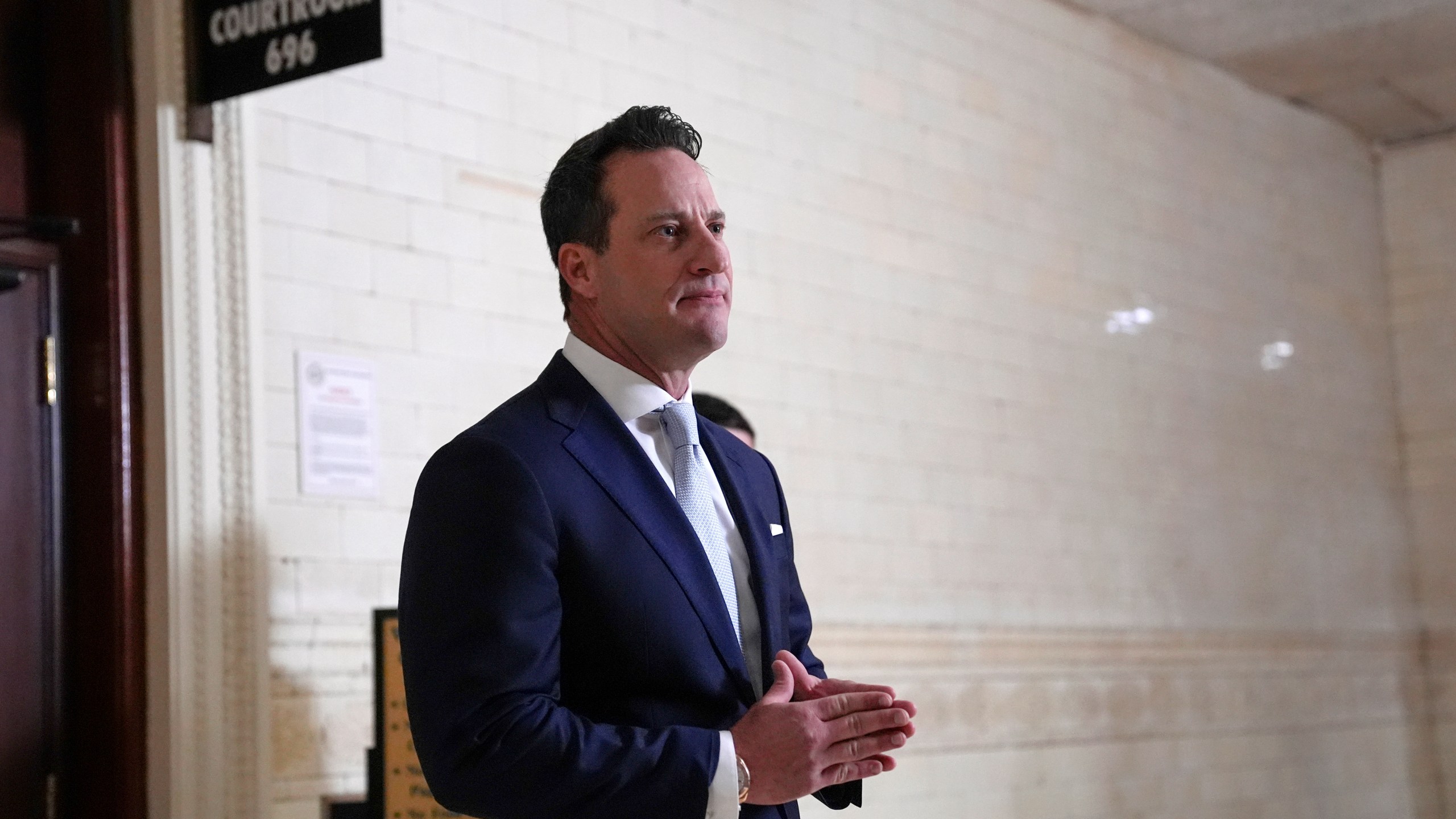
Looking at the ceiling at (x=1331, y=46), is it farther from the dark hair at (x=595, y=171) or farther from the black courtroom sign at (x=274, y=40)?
the dark hair at (x=595, y=171)

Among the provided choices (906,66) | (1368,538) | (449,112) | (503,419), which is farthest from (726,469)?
(1368,538)

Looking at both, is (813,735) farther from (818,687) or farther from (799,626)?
(799,626)

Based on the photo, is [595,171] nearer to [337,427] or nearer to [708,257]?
[708,257]

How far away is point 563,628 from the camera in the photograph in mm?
1806

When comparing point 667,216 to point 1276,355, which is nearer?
point 667,216

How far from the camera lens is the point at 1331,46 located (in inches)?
293

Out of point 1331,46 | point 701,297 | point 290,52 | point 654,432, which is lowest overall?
point 654,432

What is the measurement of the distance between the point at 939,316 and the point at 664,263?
4.05 metres

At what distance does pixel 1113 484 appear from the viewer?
265 inches

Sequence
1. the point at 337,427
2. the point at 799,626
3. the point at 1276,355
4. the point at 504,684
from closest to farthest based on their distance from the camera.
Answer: the point at 504,684 → the point at 799,626 → the point at 337,427 → the point at 1276,355

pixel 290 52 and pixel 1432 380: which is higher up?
pixel 290 52

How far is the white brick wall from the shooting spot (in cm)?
399

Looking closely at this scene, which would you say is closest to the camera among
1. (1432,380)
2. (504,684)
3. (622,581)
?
(504,684)

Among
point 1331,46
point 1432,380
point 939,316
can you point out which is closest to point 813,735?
point 939,316
